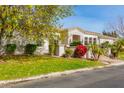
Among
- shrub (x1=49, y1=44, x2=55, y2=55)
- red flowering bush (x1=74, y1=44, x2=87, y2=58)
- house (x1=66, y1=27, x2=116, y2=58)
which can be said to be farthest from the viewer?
house (x1=66, y1=27, x2=116, y2=58)

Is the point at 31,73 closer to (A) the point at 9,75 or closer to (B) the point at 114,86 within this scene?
(A) the point at 9,75

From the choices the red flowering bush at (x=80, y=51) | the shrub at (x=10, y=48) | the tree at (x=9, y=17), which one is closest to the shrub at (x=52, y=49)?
the red flowering bush at (x=80, y=51)

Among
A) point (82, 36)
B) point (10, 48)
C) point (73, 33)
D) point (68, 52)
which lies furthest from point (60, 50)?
point (82, 36)

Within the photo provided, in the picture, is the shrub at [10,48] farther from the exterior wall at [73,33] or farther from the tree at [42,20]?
the exterior wall at [73,33]

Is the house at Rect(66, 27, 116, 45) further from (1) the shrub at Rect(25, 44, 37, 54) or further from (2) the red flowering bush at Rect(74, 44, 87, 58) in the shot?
(1) the shrub at Rect(25, 44, 37, 54)

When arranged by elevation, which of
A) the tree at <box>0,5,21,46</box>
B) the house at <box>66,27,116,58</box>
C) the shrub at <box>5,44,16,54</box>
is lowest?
the shrub at <box>5,44,16,54</box>

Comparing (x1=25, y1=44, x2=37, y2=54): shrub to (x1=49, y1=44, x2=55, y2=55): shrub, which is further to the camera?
(x1=49, y1=44, x2=55, y2=55): shrub

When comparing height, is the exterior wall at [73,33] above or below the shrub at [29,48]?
above

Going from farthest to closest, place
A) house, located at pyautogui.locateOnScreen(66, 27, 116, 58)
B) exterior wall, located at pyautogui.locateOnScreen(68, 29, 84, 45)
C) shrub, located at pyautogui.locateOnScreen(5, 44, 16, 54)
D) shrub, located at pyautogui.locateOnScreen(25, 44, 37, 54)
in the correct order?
house, located at pyautogui.locateOnScreen(66, 27, 116, 58), exterior wall, located at pyautogui.locateOnScreen(68, 29, 84, 45), shrub, located at pyautogui.locateOnScreen(25, 44, 37, 54), shrub, located at pyautogui.locateOnScreen(5, 44, 16, 54)

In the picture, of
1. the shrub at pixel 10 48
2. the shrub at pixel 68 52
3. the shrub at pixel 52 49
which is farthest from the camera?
the shrub at pixel 52 49

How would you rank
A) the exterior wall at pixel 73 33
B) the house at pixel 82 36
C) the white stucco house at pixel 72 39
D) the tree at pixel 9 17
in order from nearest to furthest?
the tree at pixel 9 17
the white stucco house at pixel 72 39
the exterior wall at pixel 73 33
the house at pixel 82 36

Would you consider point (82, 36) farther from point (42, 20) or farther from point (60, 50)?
point (42, 20)

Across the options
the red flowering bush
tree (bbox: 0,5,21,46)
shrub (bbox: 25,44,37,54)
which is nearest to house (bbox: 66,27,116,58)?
the red flowering bush
